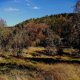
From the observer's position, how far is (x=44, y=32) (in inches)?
5591

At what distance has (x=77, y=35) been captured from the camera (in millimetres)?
40656

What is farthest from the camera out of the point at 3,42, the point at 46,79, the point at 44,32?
the point at 44,32

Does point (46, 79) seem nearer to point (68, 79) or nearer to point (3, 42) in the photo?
point (68, 79)

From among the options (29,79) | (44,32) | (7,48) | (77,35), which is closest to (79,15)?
(77,35)

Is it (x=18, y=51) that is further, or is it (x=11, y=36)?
(x=11, y=36)

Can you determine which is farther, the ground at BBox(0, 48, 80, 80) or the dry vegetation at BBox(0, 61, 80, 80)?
the ground at BBox(0, 48, 80, 80)

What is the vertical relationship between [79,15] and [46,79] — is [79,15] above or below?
above

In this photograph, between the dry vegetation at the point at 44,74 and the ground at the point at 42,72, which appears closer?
the dry vegetation at the point at 44,74

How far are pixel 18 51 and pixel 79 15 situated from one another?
112 ft

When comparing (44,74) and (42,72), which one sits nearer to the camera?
(44,74)

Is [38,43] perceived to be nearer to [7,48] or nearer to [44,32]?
[44,32]

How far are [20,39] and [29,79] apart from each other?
64.2 metres

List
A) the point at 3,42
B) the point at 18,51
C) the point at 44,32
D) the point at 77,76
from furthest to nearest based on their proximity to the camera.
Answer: the point at 44,32
the point at 3,42
the point at 18,51
the point at 77,76

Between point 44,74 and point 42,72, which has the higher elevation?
point 44,74
